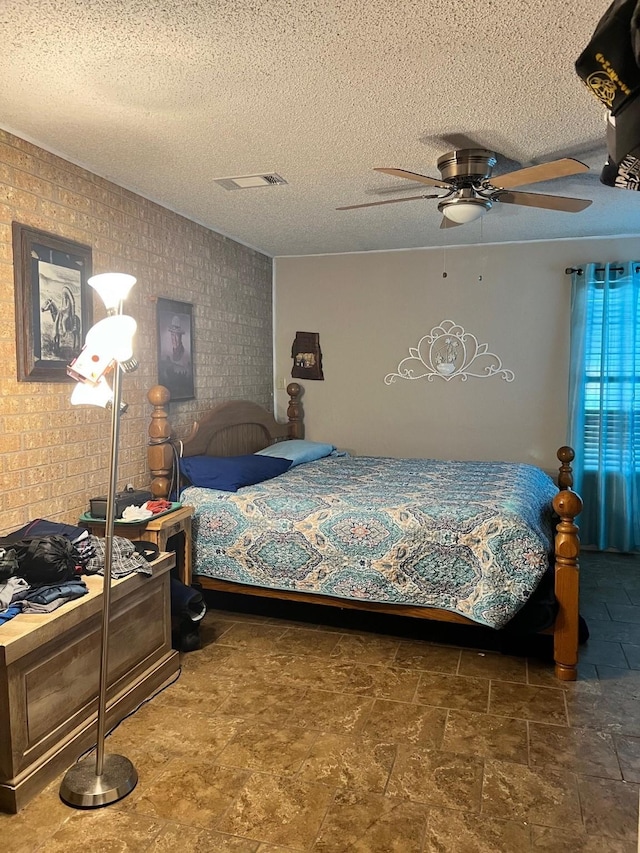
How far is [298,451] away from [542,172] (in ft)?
8.60

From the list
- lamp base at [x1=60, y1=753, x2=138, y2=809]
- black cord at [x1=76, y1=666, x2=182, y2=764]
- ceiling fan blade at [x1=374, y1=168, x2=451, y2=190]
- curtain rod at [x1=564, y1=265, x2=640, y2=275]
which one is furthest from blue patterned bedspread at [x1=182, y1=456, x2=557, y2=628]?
curtain rod at [x1=564, y1=265, x2=640, y2=275]

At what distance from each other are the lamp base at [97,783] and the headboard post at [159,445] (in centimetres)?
158

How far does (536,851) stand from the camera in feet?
5.95

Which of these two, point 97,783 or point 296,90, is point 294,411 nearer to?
point 296,90

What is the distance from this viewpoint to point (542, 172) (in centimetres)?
260

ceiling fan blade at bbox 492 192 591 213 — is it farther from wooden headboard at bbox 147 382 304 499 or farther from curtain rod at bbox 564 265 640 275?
wooden headboard at bbox 147 382 304 499

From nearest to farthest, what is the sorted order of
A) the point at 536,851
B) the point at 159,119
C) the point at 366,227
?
1. the point at 536,851
2. the point at 159,119
3. the point at 366,227

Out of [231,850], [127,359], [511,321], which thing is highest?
[511,321]

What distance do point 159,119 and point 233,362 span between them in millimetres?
2401

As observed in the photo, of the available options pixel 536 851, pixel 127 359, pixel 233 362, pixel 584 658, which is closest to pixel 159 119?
pixel 127 359

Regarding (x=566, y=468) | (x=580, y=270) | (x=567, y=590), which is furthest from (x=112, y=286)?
(x=580, y=270)

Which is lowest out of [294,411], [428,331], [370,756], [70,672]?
[370,756]

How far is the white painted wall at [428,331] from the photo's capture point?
4.90 m

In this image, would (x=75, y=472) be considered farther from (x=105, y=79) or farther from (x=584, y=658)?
(x=584, y=658)
